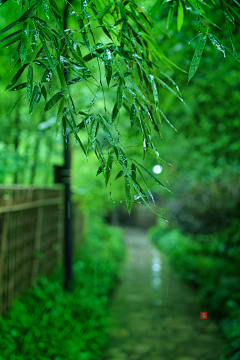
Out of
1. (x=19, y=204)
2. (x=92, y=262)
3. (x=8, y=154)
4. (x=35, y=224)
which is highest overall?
(x=8, y=154)

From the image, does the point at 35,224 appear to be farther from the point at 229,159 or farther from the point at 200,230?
the point at 200,230

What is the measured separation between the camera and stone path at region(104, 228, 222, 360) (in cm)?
356

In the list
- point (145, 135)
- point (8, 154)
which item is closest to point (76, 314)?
point (8, 154)

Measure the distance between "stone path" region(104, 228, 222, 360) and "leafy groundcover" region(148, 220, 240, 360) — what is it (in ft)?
0.66

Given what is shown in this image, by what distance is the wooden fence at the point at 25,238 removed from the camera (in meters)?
3.40

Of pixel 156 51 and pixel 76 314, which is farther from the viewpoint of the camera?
pixel 76 314

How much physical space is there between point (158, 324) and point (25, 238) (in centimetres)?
220

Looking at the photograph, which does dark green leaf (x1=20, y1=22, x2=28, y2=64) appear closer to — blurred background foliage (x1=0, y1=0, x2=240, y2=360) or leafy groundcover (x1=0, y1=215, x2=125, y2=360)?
blurred background foliage (x1=0, y1=0, x2=240, y2=360)

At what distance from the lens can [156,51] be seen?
4.54 feet

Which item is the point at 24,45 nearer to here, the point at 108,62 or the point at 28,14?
the point at 28,14

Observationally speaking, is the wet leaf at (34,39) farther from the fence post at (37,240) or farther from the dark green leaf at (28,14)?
the fence post at (37,240)

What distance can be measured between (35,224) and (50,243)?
3.17ft

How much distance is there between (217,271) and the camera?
6.02 m

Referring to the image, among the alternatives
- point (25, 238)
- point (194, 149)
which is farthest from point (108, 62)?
point (194, 149)
